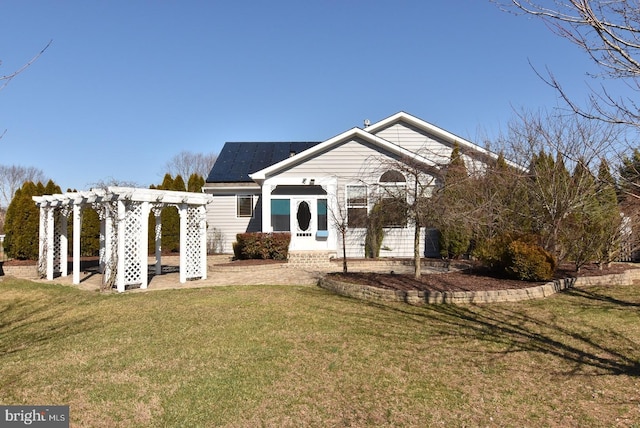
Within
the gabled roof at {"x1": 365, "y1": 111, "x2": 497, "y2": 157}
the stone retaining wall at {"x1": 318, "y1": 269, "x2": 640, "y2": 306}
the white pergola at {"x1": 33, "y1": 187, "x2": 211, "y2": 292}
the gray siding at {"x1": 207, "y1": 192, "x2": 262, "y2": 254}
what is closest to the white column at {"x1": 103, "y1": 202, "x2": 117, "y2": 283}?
the white pergola at {"x1": 33, "y1": 187, "x2": 211, "y2": 292}

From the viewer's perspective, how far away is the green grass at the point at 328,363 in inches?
164

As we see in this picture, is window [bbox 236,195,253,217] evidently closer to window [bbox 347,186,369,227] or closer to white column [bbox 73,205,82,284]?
window [bbox 347,186,369,227]

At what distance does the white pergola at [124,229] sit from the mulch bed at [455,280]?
4.69m

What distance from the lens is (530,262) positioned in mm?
10312

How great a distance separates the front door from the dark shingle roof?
4308 millimetres

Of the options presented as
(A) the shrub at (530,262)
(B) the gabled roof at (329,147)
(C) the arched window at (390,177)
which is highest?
(B) the gabled roof at (329,147)

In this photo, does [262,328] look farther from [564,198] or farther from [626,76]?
[564,198]

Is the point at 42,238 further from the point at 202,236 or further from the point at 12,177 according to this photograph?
the point at 12,177

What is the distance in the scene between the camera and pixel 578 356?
5664 mm

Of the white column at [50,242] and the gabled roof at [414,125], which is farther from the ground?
the gabled roof at [414,125]

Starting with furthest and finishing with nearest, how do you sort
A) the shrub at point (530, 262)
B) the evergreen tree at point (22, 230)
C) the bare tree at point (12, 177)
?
the bare tree at point (12, 177) → the evergreen tree at point (22, 230) → the shrub at point (530, 262)

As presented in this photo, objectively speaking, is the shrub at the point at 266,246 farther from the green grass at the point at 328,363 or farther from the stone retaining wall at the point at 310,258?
the green grass at the point at 328,363

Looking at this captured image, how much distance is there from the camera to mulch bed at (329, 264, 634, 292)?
32.1 ft

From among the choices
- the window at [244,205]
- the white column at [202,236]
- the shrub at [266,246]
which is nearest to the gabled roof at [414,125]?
the window at [244,205]
